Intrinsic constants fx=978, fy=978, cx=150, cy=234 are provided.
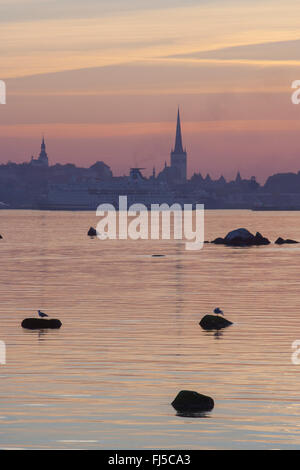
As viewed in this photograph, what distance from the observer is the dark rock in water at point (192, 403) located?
61.5 ft

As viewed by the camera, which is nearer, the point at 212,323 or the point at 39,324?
the point at 39,324

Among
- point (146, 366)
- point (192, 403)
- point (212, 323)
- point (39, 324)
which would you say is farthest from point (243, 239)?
point (192, 403)

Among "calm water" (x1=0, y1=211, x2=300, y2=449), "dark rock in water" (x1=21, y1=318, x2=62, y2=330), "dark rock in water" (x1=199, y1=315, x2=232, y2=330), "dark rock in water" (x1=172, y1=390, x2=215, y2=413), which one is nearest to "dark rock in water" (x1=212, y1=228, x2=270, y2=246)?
"calm water" (x1=0, y1=211, x2=300, y2=449)

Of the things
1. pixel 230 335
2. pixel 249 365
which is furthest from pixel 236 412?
pixel 230 335

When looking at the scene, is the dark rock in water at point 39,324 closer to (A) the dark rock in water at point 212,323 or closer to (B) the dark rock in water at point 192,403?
(A) the dark rock in water at point 212,323

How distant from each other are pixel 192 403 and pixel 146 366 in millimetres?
5097

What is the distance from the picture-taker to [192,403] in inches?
742

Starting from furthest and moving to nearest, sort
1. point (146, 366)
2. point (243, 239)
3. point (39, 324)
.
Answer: point (243, 239) < point (39, 324) < point (146, 366)

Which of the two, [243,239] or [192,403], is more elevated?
[243,239]

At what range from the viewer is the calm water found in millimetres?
17062

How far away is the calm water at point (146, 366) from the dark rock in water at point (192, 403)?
0.24 m

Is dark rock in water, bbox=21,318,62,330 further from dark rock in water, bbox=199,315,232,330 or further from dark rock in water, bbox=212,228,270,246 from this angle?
dark rock in water, bbox=212,228,270,246

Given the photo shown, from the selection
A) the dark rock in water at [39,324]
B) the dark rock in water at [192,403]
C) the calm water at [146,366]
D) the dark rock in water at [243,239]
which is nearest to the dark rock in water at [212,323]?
the calm water at [146,366]

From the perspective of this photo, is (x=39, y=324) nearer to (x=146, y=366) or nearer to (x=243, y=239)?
(x=146, y=366)
